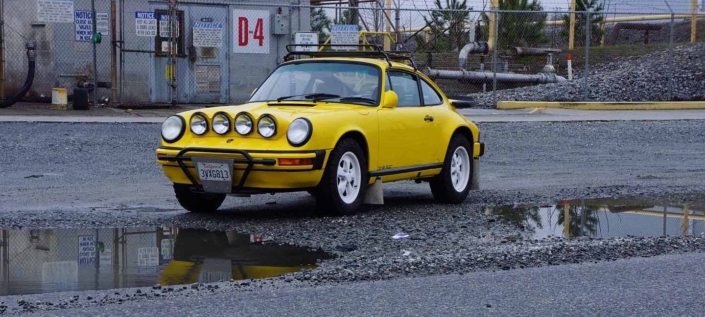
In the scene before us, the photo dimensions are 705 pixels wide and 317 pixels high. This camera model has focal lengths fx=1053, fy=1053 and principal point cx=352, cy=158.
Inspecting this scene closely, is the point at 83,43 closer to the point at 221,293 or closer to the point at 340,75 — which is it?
the point at 340,75

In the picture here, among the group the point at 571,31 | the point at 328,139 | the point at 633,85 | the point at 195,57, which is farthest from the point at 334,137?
the point at 571,31

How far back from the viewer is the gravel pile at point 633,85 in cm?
2597

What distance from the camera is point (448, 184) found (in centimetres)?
1025

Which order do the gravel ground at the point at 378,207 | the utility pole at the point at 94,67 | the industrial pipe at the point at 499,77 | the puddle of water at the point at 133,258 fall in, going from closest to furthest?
the puddle of water at the point at 133,258
the gravel ground at the point at 378,207
the utility pole at the point at 94,67
the industrial pipe at the point at 499,77

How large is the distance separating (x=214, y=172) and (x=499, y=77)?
2118cm

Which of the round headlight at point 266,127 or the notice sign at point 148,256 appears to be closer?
the notice sign at point 148,256

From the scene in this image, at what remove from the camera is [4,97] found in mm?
21625

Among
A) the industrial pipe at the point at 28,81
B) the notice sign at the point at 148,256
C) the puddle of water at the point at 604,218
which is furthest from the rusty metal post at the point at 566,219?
the industrial pipe at the point at 28,81

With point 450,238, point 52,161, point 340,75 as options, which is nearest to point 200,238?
point 450,238

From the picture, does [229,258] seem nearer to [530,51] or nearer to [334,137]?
[334,137]

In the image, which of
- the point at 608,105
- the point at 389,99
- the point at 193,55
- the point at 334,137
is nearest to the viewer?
the point at 334,137

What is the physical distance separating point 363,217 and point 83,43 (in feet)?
48.0

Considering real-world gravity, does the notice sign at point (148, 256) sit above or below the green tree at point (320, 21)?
below

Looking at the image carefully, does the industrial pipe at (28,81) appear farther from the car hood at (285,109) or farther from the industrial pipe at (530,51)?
the industrial pipe at (530,51)
